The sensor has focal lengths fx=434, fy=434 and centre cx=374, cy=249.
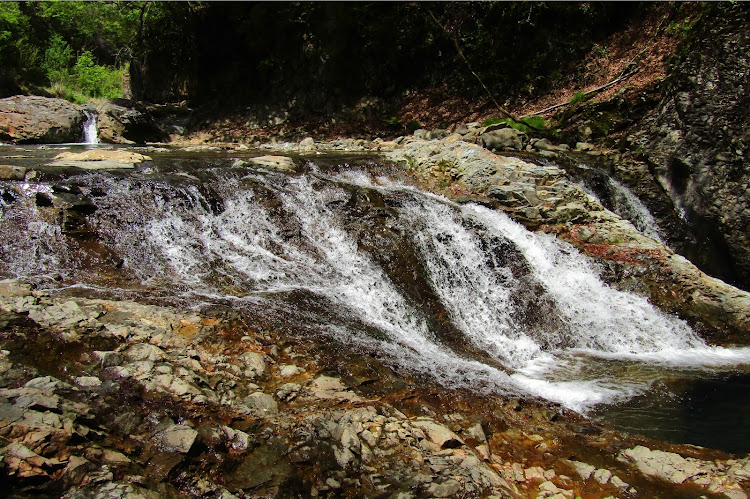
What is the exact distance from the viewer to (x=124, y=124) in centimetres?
1473

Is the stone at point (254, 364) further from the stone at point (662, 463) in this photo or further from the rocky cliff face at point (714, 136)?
the rocky cliff face at point (714, 136)

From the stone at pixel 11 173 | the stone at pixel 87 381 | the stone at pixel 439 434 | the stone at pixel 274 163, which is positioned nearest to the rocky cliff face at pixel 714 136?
the stone at pixel 274 163

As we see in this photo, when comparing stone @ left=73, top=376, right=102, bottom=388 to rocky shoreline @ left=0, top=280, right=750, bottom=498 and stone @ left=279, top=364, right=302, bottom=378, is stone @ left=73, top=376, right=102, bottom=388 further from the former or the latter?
stone @ left=279, top=364, right=302, bottom=378

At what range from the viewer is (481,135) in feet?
42.7

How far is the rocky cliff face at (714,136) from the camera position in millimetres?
8867

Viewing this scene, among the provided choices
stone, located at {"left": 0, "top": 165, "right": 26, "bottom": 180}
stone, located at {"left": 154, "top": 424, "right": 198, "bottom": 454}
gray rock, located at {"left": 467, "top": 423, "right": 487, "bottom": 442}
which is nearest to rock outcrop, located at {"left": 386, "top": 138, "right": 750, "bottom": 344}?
gray rock, located at {"left": 467, "top": 423, "right": 487, "bottom": 442}

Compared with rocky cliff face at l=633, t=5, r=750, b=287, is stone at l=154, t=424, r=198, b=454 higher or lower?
lower

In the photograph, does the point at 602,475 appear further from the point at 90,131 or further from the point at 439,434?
the point at 90,131

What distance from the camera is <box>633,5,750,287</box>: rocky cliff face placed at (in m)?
8.87

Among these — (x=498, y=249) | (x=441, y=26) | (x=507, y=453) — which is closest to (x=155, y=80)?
(x=441, y=26)

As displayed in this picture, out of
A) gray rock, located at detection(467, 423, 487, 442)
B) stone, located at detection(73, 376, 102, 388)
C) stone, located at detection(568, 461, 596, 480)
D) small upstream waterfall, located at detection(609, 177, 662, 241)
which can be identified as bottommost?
stone, located at detection(568, 461, 596, 480)

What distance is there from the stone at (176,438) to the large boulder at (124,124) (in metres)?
14.5

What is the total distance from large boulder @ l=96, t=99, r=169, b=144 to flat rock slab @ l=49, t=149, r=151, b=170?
6278 millimetres

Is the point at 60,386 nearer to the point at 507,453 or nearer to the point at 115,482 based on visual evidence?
the point at 115,482
